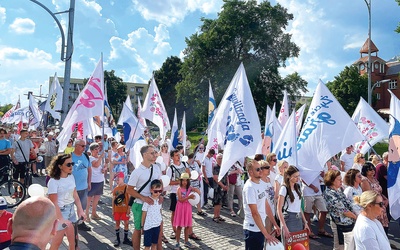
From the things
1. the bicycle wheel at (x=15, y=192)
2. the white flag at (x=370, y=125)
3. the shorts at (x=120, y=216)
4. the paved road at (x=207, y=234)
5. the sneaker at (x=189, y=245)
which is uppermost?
the white flag at (x=370, y=125)

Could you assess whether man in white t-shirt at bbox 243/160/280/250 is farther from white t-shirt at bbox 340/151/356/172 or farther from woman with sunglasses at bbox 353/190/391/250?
white t-shirt at bbox 340/151/356/172

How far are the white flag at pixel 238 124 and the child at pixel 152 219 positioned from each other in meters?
1.43

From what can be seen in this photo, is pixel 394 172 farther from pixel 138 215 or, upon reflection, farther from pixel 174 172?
pixel 138 215

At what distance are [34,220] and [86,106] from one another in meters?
6.06

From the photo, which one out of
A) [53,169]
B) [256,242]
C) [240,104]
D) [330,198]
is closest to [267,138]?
[240,104]

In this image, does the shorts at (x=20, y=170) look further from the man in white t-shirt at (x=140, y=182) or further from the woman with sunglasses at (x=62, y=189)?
the man in white t-shirt at (x=140, y=182)

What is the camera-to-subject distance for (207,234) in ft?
22.6

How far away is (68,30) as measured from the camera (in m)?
8.19

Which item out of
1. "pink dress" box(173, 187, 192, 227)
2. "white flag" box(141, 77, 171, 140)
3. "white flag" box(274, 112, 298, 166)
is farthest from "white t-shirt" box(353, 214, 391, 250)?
"white flag" box(141, 77, 171, 140)

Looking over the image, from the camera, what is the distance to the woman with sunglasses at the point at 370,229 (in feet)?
10.5

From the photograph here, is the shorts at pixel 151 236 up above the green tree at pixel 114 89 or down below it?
below

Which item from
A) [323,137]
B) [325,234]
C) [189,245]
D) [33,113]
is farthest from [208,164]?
[33,113]

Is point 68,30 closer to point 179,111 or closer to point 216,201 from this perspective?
point 216,201

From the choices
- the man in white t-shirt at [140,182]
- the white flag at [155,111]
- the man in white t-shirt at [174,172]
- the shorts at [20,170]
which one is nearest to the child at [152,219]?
the man in white t-shirt at [140,182]
